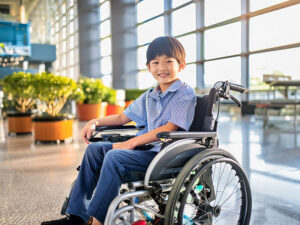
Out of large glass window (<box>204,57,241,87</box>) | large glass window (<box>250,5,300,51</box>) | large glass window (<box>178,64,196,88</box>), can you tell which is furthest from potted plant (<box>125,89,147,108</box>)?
large glass window (<box>250,5,300,51</box>)

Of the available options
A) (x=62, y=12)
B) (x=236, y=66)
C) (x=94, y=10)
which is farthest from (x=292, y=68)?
(x=62, y=12)

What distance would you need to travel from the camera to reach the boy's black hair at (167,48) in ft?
4.36

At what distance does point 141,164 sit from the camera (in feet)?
4.03

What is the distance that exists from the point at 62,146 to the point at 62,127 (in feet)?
1.30

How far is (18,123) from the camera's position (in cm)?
572

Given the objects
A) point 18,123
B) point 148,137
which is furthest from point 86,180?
point 18,123

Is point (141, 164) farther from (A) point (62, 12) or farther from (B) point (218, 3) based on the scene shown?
(A) point (62, 12)

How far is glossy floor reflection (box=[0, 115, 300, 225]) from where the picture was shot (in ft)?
5.77

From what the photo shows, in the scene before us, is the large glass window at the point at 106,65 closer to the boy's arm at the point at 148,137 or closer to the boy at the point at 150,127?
the boy at the point at 150,127

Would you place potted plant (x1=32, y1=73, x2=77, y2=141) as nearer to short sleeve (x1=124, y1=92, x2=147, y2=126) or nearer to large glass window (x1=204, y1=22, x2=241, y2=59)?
short sleeve (x1=124, y1=92, x2=147, y2=126)

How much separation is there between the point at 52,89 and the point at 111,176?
11.4 ft

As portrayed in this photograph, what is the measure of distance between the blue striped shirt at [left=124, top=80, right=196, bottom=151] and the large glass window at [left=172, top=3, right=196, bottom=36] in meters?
9.07

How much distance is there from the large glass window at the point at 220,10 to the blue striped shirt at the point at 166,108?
812 cm

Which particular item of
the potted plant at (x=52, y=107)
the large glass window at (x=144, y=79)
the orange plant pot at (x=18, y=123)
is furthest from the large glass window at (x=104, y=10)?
the potted plant at (x=52, y=107)
